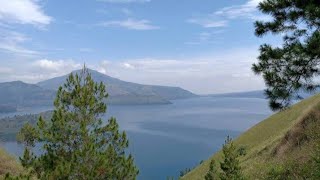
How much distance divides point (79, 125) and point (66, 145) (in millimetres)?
2033

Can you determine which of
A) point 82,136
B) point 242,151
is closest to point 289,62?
point 82,136

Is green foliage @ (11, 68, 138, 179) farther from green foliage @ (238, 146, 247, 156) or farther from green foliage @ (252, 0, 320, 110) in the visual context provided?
green foliage @ (238, 146, 247, 156)

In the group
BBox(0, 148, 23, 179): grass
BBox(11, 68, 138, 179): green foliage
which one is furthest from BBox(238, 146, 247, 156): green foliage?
BBox(0, 148, 23, 179): grass

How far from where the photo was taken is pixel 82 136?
2783 centimetres

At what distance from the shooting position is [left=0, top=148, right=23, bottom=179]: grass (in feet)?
90.9

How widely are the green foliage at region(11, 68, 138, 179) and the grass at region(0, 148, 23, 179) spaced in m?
0.99

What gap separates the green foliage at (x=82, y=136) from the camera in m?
26.4

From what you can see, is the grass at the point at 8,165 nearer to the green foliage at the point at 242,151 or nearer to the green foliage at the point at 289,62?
the green foliage at the point at 289,62

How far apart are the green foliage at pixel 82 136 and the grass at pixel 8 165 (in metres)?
0.99

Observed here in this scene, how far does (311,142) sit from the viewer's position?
26.6 m

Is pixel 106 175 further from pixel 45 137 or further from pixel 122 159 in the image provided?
pixel 45 137

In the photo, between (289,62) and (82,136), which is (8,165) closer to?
(82,136)

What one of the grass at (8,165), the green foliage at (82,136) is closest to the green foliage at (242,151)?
the green foliage at (82,136)

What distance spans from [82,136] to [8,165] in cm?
684
